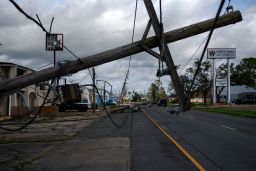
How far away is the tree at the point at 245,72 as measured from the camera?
12406cm

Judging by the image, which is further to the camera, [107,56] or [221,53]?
[221,53]

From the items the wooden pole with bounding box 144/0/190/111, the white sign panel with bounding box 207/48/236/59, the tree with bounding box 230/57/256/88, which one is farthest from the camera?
the tree with bounding box 230/57/256/88

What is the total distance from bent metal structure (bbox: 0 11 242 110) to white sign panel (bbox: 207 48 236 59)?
79.8 meters

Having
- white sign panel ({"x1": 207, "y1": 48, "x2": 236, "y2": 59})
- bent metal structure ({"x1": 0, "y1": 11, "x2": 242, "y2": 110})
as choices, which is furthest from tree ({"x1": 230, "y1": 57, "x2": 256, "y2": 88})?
bent metal structure ({"x1": 0, "y1": 11, "x2": 242, "y2": 110})

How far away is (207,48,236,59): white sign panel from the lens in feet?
297

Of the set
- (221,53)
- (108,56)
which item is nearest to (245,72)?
(221,53)

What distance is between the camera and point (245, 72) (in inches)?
5015

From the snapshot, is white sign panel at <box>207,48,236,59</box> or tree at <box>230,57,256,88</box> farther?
tree at <box>230,57,256,88</box>

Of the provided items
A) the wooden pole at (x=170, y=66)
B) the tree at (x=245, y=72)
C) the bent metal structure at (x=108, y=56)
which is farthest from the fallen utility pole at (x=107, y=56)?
the tree at (x=245, y=72)

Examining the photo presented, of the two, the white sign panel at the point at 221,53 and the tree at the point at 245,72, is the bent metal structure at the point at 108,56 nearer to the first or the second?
the white sign panel at the point at 221,53

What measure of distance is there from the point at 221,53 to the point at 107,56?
3197 inches

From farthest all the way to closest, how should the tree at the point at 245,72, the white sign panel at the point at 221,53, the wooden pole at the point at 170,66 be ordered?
1. the tree at the point at 245,72
2. the white sign panel at the point at 221,53
3. the wooden pole at the point at 170,66

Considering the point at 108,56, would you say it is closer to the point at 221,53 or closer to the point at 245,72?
the point at 221,53

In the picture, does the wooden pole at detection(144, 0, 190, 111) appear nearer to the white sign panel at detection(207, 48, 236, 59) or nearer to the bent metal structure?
the bent metal structure
